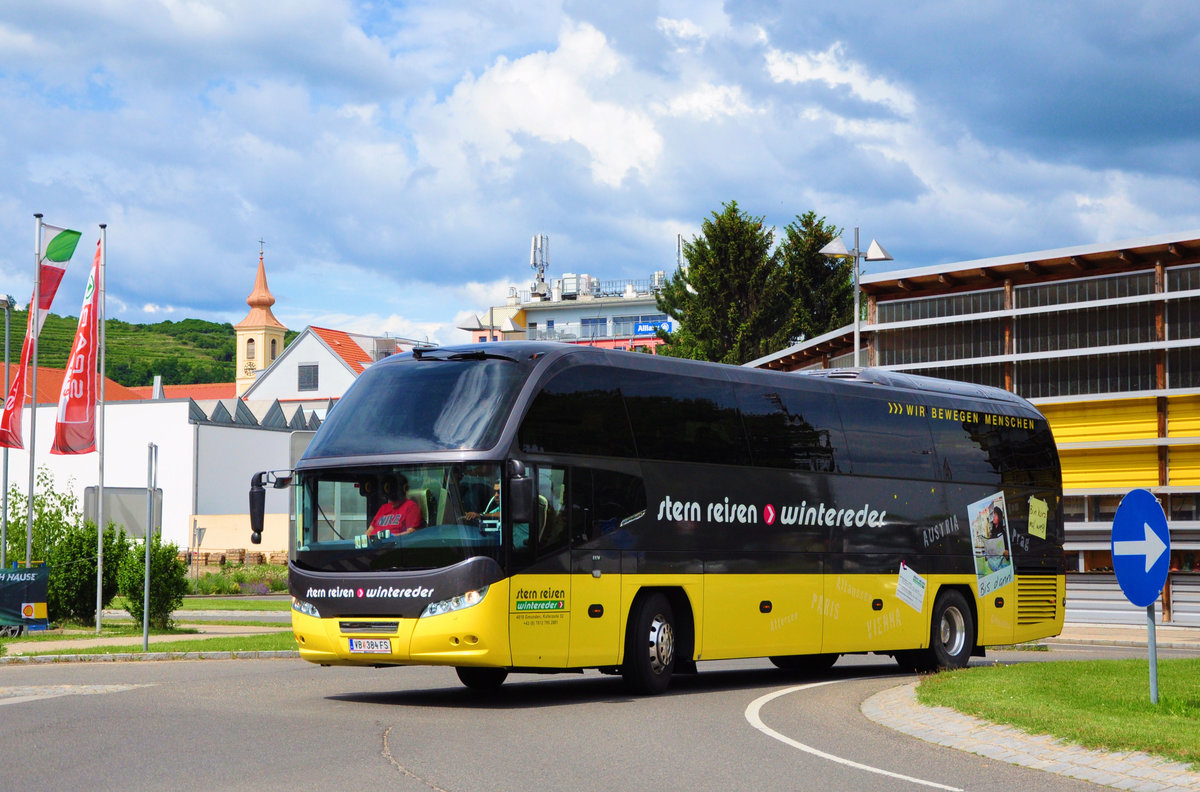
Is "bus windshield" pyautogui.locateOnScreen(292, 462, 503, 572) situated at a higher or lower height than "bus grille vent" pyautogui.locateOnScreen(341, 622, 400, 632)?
higher

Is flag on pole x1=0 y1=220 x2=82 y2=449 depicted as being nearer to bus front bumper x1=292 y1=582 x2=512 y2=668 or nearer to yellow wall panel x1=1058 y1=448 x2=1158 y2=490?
bus front bumper x1=292 y1=582 x2=512 y2=668

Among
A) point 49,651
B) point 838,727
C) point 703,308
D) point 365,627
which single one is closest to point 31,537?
point 49,651

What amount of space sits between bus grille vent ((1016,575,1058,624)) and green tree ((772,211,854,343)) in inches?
1491

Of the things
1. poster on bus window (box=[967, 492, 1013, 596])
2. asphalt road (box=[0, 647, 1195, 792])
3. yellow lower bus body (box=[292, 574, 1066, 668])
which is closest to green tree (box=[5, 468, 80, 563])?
asphalt road (box=[0, 647, 1195, 792])

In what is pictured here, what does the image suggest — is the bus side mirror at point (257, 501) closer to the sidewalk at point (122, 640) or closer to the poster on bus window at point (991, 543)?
the sidewalk at point (122, 640)

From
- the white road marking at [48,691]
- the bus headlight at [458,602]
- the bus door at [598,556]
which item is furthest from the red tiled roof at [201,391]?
the bus headlight at [458,602]

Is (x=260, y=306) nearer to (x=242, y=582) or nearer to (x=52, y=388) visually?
(x=52, y=388)

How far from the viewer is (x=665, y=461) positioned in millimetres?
15945

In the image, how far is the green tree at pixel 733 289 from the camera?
5878 cm

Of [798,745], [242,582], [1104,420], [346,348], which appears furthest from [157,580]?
[346,348]

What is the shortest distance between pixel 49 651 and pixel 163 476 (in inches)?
1924

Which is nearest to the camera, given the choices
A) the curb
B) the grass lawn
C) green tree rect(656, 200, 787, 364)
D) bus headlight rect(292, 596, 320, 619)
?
the grass lawn

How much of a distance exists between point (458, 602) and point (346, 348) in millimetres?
92269

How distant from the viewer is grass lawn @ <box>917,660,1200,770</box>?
1062cm
